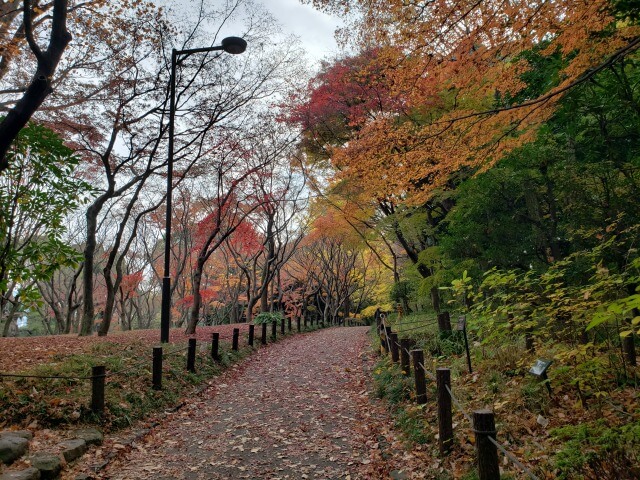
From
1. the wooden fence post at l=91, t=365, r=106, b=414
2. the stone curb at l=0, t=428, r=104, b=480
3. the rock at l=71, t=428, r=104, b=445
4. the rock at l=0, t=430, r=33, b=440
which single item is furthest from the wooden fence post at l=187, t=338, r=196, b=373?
the rock at l=0, t=430, r=33, b=440

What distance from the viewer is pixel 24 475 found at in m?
3.73

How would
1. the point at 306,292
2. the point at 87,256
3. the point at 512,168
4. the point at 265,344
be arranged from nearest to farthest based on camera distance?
the point at 512,168 → the point at 87,256 → the point at 265,344 → the point at 306,292

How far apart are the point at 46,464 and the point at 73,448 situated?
469mm

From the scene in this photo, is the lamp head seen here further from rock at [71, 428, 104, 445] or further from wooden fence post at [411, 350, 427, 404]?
rock at [71, 428, 104, 445]

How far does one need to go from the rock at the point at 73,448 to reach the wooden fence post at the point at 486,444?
179 inches

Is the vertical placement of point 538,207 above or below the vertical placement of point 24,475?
above

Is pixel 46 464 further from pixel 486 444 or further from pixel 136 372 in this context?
pixel 486 444

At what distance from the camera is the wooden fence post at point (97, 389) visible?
555 cm

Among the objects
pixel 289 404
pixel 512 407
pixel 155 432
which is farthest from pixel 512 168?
pixel 155 432

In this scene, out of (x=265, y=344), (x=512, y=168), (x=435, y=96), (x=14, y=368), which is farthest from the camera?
(x=265, y=344)

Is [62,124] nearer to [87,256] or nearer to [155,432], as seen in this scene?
[87,256]

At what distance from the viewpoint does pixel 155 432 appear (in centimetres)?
581

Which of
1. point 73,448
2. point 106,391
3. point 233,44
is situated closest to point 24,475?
point 73,448

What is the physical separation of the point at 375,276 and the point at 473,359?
81.4 feet
